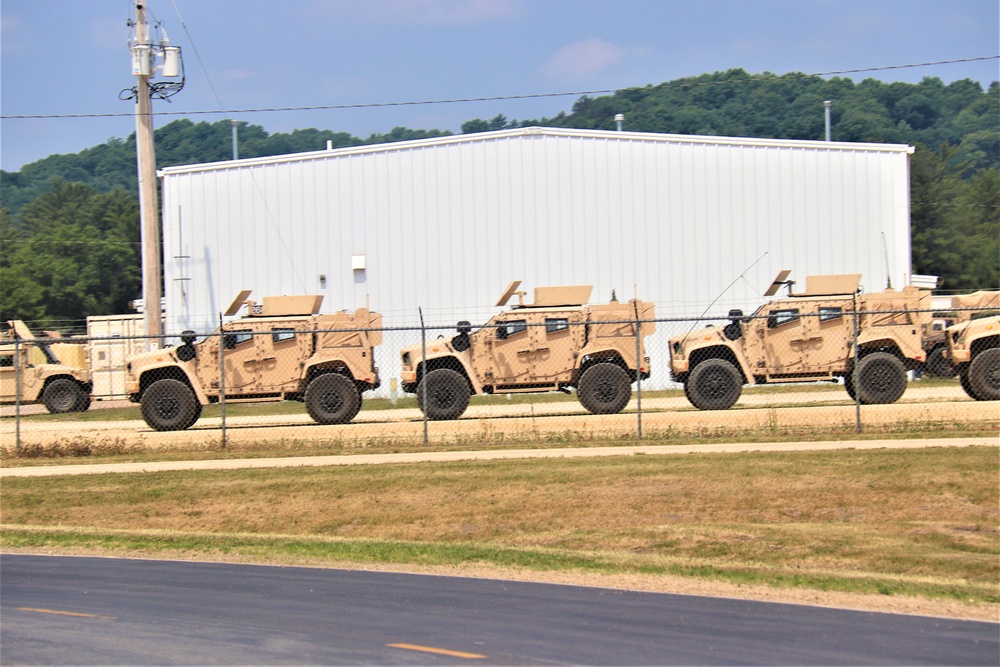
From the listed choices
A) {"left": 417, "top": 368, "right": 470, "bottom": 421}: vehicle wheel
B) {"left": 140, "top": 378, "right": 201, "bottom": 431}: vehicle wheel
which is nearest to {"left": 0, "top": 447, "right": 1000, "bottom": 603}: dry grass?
{"left": 140, "top": 378, "right": 201, "bottom": 431}: vehicle wheel

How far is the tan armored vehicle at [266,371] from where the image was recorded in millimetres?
21234

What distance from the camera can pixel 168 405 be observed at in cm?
2127

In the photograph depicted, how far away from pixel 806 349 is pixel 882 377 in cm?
152

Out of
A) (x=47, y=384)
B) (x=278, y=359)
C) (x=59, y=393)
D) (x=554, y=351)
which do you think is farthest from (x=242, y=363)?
(x=47, y=384)

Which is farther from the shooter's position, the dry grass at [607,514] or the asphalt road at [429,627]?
the dry grass at [607,514]

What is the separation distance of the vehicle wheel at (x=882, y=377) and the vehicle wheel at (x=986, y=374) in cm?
137

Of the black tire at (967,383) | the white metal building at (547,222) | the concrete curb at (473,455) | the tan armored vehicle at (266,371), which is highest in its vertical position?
the white metal building at (547,222)

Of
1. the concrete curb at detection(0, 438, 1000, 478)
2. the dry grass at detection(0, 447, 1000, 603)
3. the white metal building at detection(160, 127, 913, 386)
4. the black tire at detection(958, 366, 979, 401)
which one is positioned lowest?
the dry grass at detection(0, 447, 1000, 603)

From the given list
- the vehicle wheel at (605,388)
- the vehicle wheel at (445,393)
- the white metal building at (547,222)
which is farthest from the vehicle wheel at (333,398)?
the white metal building at (547,222)

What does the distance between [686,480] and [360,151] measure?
21.2m

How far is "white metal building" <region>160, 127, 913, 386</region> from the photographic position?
31.9 metres

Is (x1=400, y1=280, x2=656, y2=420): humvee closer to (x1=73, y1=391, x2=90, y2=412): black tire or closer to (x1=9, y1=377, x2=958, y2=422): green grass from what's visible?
(x1=9, y1=377, x2=958, y2=422): green grass

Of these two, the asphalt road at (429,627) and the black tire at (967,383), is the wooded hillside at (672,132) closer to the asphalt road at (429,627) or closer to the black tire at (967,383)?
the black tire at (967,383)

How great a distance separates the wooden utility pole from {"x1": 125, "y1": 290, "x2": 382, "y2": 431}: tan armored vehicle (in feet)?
15.0
